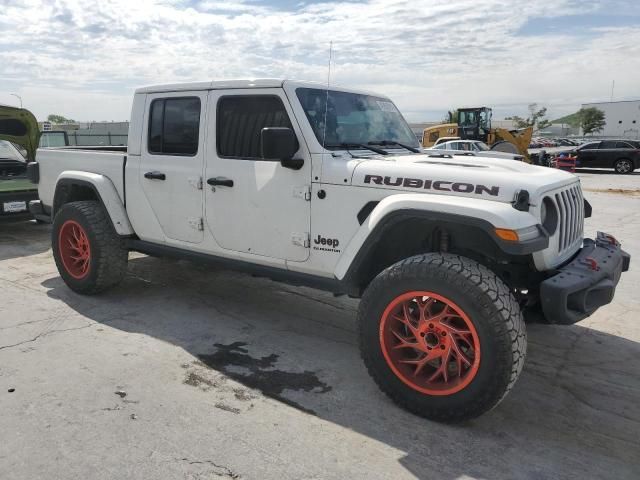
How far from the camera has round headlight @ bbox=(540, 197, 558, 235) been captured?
3166 mm

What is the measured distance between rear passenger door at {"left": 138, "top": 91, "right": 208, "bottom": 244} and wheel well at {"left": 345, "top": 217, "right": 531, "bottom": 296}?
1481mm

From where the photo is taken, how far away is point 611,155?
75.7 feet

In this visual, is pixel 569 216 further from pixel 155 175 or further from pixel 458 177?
pixel 155 175

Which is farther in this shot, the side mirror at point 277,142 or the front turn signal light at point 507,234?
the side mirror at point 277,142

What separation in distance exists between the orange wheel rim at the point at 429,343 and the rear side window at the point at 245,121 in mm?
1546

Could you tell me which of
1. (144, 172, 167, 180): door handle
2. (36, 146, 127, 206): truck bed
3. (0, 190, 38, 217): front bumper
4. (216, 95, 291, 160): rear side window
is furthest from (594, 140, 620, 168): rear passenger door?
(144, 172, 167, 180): door handle

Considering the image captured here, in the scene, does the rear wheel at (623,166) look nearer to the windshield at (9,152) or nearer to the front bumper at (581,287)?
the front bumper at (581,287)

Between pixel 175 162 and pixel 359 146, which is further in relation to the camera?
pixel 175 162

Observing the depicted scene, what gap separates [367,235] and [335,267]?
0.39m

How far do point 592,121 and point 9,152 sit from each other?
98.3 metres

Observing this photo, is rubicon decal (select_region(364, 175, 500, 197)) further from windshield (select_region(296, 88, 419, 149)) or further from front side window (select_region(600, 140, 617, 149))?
front side window (select_region(600, 140, 617, 149))

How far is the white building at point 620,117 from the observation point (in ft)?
303

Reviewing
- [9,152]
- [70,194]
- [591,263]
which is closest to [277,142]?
[591,263]

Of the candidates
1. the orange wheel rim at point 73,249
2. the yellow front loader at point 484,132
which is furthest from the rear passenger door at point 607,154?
the orange wheel rim at point 73,249
